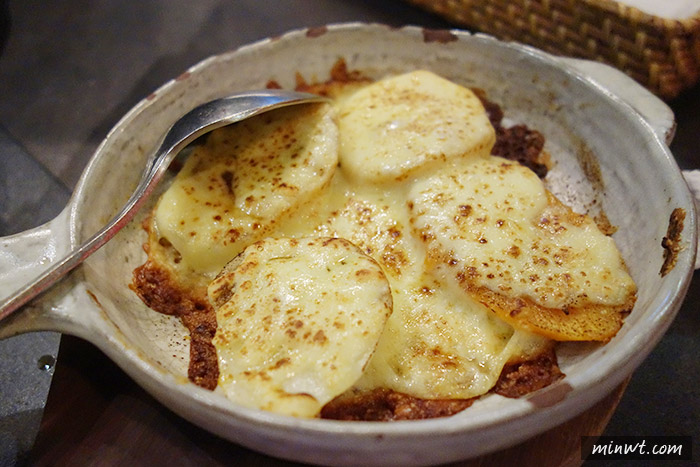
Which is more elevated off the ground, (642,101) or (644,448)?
(642,101)

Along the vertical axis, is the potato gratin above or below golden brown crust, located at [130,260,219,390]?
above

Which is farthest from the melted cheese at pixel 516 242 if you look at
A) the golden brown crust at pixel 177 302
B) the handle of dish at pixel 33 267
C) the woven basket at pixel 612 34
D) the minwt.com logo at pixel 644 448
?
the woven basket at pixel 612 34

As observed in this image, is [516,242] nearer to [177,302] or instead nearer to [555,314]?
[555,314]

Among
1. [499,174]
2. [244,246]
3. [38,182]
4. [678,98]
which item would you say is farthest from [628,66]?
[38,182]

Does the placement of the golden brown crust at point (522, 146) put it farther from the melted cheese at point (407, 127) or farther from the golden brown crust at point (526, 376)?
the golden brown crust at point (526, 376)

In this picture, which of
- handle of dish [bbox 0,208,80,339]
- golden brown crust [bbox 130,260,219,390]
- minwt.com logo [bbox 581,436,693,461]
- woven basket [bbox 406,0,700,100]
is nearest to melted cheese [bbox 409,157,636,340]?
minwt.com logo [bbox 581,436,693,461]

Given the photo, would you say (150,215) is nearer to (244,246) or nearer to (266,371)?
(244,246)

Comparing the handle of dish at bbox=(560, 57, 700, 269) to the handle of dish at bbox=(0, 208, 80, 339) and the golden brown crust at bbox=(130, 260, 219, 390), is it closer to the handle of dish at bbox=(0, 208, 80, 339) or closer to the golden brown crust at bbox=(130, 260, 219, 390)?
the golden brown crust at bbox=(130, 260, 219, 390)

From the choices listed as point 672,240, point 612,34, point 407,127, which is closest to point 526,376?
point 672,240
